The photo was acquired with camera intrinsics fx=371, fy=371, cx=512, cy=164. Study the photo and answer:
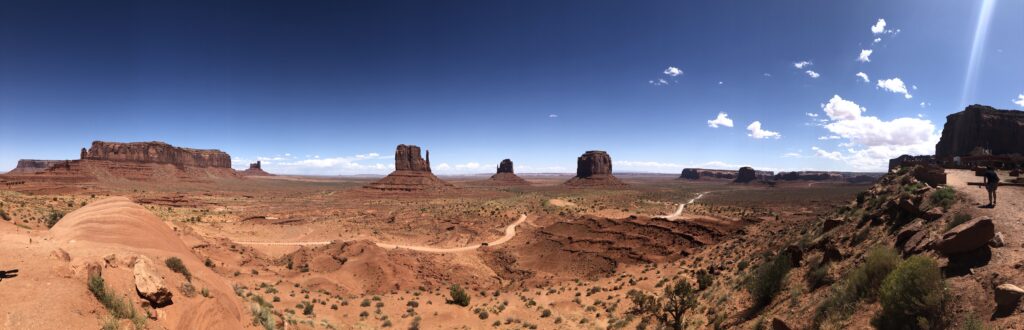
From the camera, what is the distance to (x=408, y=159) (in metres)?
119

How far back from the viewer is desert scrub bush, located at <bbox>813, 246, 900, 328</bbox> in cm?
876

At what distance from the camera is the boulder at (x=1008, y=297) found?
588cm

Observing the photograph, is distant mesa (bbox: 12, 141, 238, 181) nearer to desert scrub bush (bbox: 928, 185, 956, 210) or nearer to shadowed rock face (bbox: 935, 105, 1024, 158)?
desert scrub bush (bbox: 928, 185, 956, 210)

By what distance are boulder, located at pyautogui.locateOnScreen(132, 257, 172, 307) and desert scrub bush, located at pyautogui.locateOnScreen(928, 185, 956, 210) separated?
2102cm

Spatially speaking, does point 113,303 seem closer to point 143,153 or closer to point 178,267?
point 178,267

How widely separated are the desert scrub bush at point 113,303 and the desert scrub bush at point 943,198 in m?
20.7

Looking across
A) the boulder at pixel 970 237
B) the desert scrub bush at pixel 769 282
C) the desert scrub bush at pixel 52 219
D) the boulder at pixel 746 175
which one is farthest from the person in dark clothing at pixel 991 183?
the boulder at pixel 746 175

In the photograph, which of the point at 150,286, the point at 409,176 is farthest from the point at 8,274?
the point at 409,176

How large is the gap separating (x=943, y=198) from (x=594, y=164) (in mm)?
149171

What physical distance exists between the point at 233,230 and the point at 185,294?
43600mm

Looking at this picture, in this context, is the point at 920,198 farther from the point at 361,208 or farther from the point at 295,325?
the point at 361,208

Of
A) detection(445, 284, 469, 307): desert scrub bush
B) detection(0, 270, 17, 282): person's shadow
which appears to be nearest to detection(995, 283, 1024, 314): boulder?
detection(0, 270, 17, 282): person's shadow

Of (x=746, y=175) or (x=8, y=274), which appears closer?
(x=8, y=274)

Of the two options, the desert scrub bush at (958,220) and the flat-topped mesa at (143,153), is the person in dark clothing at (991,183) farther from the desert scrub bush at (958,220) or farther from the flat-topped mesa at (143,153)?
the flat-topped mesa at (143,153)
